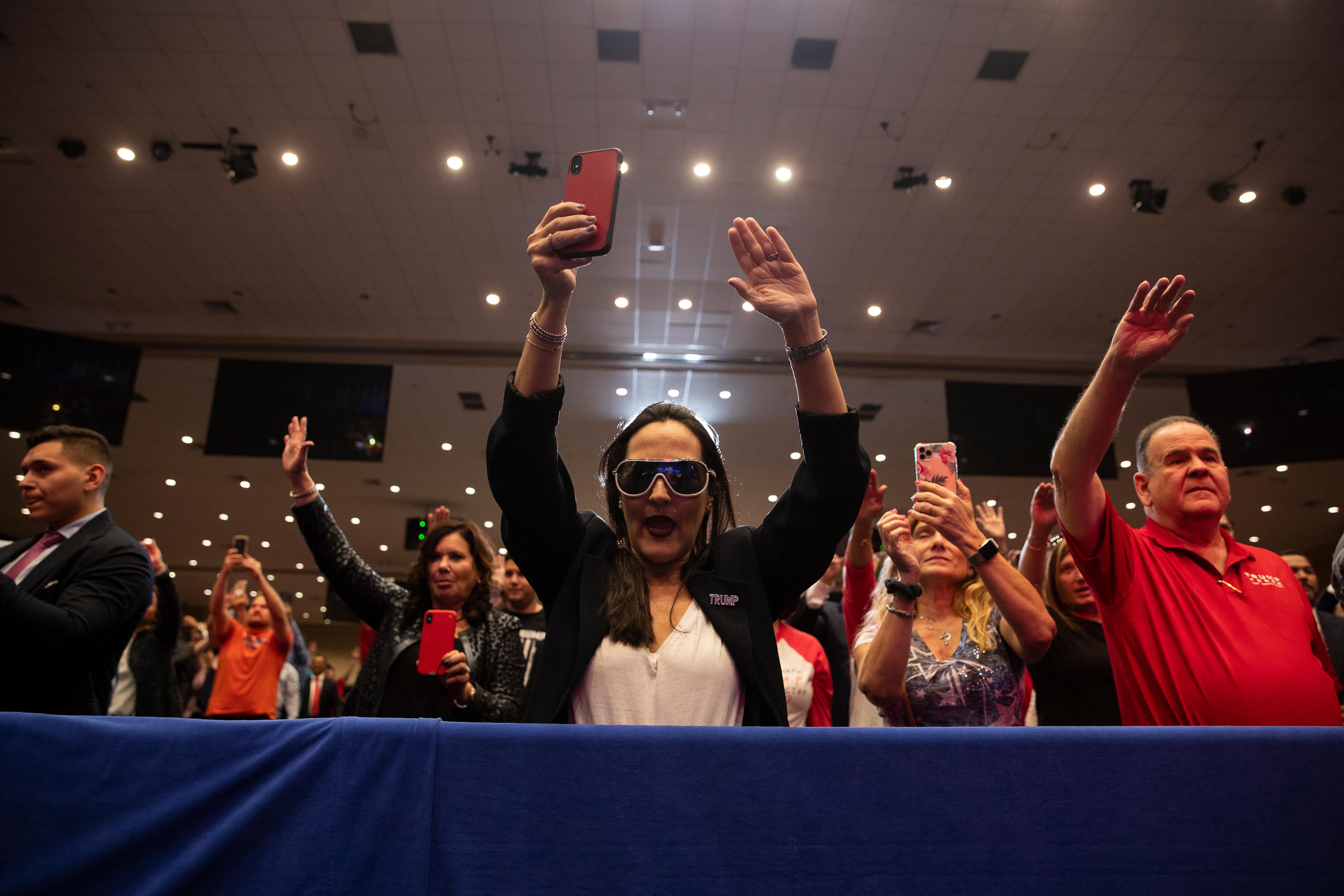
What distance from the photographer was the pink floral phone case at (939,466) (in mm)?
2072

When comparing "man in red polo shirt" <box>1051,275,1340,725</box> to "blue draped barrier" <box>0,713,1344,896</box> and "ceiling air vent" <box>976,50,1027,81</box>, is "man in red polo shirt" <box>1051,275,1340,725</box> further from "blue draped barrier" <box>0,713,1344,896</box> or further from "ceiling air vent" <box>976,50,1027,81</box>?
→ "ceiling air vent" <box>976,50,1027,81</box>

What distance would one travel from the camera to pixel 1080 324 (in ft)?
33.5

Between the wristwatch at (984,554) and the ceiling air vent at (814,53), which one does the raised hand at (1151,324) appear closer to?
the wristwatch at (984,554)

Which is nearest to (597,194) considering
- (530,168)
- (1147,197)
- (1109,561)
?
(1109,561)

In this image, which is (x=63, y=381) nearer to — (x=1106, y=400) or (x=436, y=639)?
(x=436, y=639)

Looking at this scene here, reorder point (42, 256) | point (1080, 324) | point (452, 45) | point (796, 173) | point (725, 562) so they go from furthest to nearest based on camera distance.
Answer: point (1080, 324)
point (42, 256)
point (796, 173)
point (452, 45)
point (725, 562)

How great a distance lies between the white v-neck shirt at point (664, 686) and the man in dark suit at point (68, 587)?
153 centimetres

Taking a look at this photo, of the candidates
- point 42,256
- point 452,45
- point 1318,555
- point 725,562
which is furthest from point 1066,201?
point 1318,555

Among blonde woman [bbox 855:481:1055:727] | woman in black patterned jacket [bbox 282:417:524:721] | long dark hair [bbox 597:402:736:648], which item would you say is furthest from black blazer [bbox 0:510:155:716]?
blonde woman [bbox 855:481:1055:727]

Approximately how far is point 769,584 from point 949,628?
1.11 meters

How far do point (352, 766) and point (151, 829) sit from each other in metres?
0.22

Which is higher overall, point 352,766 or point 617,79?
point 617,79

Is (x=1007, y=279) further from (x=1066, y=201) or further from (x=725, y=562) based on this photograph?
(x=725, y=562)

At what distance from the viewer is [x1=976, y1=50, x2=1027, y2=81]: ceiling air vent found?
6340 mm
